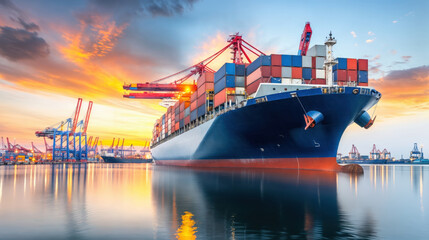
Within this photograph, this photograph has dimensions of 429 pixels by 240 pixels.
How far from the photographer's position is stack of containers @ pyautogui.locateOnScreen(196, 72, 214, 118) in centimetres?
4547

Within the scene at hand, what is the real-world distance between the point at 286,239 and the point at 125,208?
19.4ft

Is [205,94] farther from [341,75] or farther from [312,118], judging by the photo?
[312,118]

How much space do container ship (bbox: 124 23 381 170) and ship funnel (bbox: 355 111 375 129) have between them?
0.29 feet

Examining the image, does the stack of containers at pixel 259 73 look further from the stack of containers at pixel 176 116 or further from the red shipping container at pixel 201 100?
the stack of containers at pixel 176 116

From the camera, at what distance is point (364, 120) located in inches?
1316

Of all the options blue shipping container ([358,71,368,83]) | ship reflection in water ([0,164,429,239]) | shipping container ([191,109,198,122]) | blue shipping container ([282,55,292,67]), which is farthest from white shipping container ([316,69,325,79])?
ship reflection in water ([0,164,429,239])

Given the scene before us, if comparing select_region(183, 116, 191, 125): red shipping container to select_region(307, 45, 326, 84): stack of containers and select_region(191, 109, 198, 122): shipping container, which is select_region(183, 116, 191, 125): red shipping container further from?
select_region(307, 45, 326, 84): stack of containers

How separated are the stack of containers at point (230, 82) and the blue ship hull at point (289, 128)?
3018 mm

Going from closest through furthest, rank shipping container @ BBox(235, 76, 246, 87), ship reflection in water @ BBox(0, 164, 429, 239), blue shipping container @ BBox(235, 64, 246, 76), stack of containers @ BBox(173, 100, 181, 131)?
ship reflection in water @ BBox(0, 164, 429, 239) → shipping container @ BBox(235, 76, 246, 87) → blue shipping container @ BBox(235, 64, 246, 76) → stack of containers @ BBox(173, 100, 181, 131)

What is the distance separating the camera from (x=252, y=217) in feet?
29.5

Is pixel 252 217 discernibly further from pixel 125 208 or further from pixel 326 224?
pixel 125 208

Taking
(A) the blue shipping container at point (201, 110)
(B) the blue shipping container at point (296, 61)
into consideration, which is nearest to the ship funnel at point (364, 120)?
(B) the blue shipping container at point (296, 61)

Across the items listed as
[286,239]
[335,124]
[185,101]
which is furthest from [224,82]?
[286,239]

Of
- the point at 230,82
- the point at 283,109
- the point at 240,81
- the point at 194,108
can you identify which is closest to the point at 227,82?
the point at 230,82
